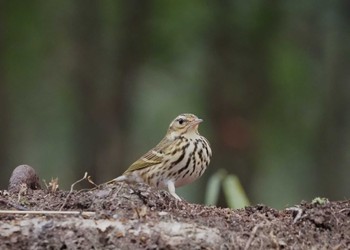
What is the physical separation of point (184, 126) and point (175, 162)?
55 centimetres

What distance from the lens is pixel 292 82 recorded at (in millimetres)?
16703

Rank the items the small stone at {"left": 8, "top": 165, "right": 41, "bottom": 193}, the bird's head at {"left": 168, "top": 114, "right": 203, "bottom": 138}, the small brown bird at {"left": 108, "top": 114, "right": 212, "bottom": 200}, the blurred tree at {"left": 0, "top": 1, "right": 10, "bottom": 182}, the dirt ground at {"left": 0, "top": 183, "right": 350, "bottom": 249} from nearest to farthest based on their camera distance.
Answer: the dirt ground at {"left": 0, "top": 183, "right": 350, "bottom": 249} → the small stone at {"left": 8, "top": 165, "right": 41, "bottom": 193} → the small brown bird at {"left": 108, "top": 114, "right": 212, "bottom": 200} → the bird's head at {"left": 168, "top": 114, "right": 203, "bottom": 138} → the blurred tree at {"left": 0, "top": 1, "right": 10, "bottom": 182}

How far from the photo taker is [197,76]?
16703mm

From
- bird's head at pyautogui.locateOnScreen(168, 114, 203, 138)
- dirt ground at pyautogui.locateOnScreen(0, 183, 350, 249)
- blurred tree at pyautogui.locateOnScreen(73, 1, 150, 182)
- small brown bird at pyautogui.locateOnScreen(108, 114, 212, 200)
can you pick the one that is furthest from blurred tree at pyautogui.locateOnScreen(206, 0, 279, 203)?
dirt ground at pyautogui.locateOnScreen(0, 183, 350, 249)

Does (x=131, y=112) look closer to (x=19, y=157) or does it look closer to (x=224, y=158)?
(x=224, y=158)

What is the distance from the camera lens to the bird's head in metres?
8.89

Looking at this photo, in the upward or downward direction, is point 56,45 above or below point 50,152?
above

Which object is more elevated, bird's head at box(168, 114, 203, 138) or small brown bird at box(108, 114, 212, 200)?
bird's head at box(168, 114, 203, 138)

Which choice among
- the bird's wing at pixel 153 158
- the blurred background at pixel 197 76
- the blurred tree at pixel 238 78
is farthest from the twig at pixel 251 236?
the blurred tree at pixel 238 78

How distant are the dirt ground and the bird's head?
3199 millimetres

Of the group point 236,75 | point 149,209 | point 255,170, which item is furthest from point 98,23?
point 149,209

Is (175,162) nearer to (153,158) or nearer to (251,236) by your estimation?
(153,158)

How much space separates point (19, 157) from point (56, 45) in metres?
2.87

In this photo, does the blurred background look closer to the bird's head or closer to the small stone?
the bird's head
